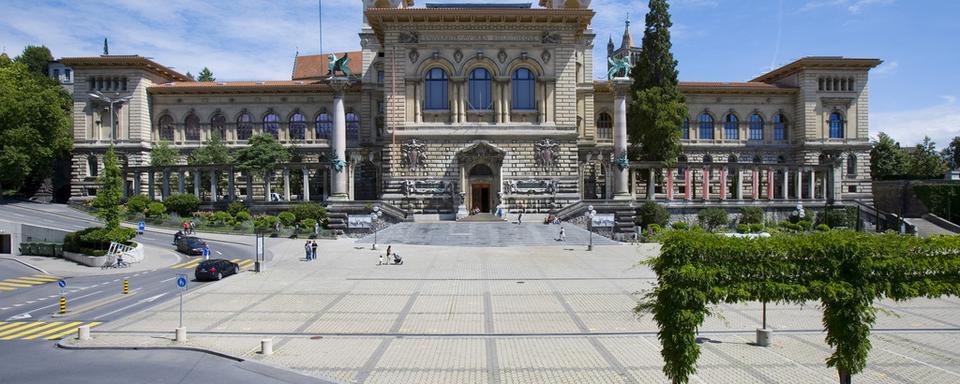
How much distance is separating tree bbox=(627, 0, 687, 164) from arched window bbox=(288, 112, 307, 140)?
3802 cm

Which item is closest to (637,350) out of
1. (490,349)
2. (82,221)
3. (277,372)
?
(490,349)

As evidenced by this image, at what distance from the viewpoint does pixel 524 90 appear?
62656 millimetres

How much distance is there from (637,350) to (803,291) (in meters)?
5.57

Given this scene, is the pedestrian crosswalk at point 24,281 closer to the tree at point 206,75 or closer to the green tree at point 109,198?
the green tree at point 109,198

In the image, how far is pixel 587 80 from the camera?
75.5 meters

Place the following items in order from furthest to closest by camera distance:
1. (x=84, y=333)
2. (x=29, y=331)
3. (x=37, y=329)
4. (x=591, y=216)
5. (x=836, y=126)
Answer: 1. (x=836, y=126)
2. (x=591, y=216)
3. (x=37, y=329)
4. (x=29, y=331)
5. (x=84, y=333)

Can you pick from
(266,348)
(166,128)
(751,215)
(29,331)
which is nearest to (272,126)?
(166,128)

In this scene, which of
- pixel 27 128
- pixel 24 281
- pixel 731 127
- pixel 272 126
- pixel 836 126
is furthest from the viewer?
pixel 731 127

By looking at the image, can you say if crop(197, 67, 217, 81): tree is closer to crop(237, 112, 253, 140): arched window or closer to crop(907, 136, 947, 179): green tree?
crop(237, 112, 253, 140): arched window

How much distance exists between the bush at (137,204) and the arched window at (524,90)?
3705 centimetres

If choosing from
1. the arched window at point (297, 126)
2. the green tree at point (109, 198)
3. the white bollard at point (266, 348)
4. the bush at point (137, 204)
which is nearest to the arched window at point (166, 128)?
the arched window at point (297, 126)

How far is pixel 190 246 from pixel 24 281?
10.1 meters

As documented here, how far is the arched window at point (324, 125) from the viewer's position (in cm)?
7500

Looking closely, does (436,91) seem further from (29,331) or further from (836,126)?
(836,126)
